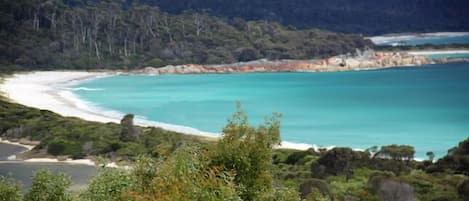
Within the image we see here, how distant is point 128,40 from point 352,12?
9127 centimetres

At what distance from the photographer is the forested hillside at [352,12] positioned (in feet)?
552

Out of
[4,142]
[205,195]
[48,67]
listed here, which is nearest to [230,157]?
[205,195]

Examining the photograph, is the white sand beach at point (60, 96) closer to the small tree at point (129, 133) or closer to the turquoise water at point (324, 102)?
the turquoise water at point (324, 102)

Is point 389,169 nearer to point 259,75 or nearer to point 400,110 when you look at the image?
point 400,110

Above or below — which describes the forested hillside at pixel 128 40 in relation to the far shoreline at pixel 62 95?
above

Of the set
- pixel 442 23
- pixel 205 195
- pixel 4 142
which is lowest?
pixel 4 142

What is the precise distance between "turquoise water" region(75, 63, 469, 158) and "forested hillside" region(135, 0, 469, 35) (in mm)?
75910

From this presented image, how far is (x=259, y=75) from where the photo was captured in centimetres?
9119

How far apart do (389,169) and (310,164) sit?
258cm

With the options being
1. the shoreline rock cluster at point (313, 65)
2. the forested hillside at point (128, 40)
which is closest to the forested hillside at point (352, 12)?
the forested hillside at point (128, 40)

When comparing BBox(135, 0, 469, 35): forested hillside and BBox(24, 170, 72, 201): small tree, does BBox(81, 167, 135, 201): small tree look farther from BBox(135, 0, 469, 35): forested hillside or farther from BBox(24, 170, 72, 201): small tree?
BBox(135, 0, 469, 35): forested hillside

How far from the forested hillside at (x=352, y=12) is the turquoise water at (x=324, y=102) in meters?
75.9

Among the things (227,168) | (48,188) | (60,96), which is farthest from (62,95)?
(227,168)

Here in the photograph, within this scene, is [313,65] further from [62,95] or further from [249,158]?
[249,158]
